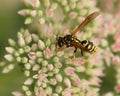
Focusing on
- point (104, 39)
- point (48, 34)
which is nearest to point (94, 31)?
point (104, 39)

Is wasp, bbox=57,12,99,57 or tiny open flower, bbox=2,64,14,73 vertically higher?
wasp, bbox=57,12,99,57

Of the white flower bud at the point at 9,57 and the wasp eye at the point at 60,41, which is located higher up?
the wasp eye at the point at 60,41

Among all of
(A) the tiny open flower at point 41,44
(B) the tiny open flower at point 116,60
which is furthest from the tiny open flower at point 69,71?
(B) the tiny open flower at point 116,60

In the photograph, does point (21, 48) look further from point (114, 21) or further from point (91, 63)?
point (114, 21)

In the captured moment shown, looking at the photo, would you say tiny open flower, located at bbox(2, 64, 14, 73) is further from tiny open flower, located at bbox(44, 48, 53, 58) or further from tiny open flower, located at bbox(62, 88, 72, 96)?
tiny open flower, located at bbox(62, 88, 72, 96)

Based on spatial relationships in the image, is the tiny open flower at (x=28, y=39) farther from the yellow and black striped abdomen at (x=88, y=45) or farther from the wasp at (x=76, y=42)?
the yellow and black striped abdomen at (x=88, y=45)

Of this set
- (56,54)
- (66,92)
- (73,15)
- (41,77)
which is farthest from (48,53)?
(73,15)

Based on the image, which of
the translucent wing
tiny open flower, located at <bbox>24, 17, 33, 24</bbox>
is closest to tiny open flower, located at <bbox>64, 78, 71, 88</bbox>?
the translucent wing
